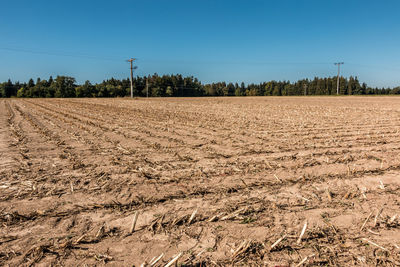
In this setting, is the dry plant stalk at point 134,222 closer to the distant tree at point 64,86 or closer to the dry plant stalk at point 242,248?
the dry plant stalk at point 242,248

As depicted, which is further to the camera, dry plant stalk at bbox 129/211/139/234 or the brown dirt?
dry plant stalk at bbox 129/211/139/234

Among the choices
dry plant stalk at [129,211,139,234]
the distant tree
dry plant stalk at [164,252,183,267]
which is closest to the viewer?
dry plant stalk at [164,252,183,267]

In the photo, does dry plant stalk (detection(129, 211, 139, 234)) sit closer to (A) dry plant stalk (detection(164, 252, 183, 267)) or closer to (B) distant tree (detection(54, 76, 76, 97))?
(A) dry plant stalk (detection(164, 252, 183, 267))

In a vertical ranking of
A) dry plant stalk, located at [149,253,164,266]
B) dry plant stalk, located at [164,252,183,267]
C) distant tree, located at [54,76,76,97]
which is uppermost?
distant tree, located at [54,76,76,97]

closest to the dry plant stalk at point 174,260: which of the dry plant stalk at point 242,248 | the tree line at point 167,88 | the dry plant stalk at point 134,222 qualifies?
the dry plant stalk at point 242,248

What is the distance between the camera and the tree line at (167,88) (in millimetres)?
96688

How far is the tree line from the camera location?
96688 millimetres

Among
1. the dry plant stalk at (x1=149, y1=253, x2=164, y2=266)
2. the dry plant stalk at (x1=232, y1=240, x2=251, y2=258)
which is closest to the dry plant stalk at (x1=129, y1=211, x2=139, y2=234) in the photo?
the dry plant stalk at (x1=149, y1=253, x2=164, y2=266)

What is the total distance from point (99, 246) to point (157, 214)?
0.83 meters

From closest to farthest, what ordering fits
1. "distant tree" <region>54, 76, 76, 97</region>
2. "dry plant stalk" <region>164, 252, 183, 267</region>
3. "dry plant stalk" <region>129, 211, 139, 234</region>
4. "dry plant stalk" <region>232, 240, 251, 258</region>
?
"dry plant stalk" <region>164, 252, 183, 267</region> → "dry plant stalk" <region>232, 240, 251, 258</region> → "dry plant stalk" <region>129, 211, 139, 234</region> → "distant tree" <region>54, 76, 76, 97</region>

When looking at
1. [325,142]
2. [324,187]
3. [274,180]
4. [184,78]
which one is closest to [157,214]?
[274,180]

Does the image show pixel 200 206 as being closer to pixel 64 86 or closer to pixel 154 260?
pixel 154 260

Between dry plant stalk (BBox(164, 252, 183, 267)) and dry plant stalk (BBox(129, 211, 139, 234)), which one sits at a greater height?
dry plant stalk (BBox(129, 211, 139, 234))

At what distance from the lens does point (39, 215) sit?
324 centimetres
